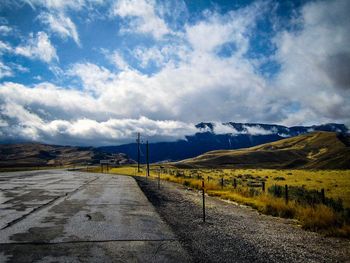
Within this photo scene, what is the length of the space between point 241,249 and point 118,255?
3.11m

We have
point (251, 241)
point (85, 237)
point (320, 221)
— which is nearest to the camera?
point (85, 237)

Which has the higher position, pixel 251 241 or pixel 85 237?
pixel 85 237

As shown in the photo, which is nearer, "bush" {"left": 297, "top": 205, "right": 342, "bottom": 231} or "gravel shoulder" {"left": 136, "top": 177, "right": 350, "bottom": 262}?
"gravel shoulder" {"left": 136, "top": 177, "right": 350, "bottom": 262}

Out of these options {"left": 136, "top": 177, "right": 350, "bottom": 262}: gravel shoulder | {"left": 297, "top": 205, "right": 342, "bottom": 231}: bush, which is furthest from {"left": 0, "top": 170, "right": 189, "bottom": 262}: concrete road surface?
{"left": 297, "top": 205, "right": 342, "bottom": 231}: bush

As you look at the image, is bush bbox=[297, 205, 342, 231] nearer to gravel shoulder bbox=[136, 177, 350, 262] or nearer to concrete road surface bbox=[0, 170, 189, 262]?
gravel shoulder bbox=[136, 177, 350, 262]

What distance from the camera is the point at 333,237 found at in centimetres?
1035

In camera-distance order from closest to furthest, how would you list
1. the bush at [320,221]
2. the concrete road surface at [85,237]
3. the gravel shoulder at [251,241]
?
the concrete road surface at [85,237], the gravel shoulder at [251,241], the bush at [320,221]

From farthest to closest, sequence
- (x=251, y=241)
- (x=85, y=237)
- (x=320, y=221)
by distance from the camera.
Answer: (x=320, y=221), (x=251, y=241), (x=85, y=237)

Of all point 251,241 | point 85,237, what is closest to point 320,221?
point 251,241

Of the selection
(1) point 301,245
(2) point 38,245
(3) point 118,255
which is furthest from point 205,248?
(2) point 38,245

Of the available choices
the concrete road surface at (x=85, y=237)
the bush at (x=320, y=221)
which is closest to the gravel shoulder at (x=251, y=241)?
the bush at (x=320, y=221)

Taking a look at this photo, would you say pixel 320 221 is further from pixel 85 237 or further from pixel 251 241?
pixel 85 237

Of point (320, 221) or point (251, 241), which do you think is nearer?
point (251, 241)

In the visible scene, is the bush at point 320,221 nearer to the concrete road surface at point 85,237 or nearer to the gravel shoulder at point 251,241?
the gravel shoulder at point 251,241
